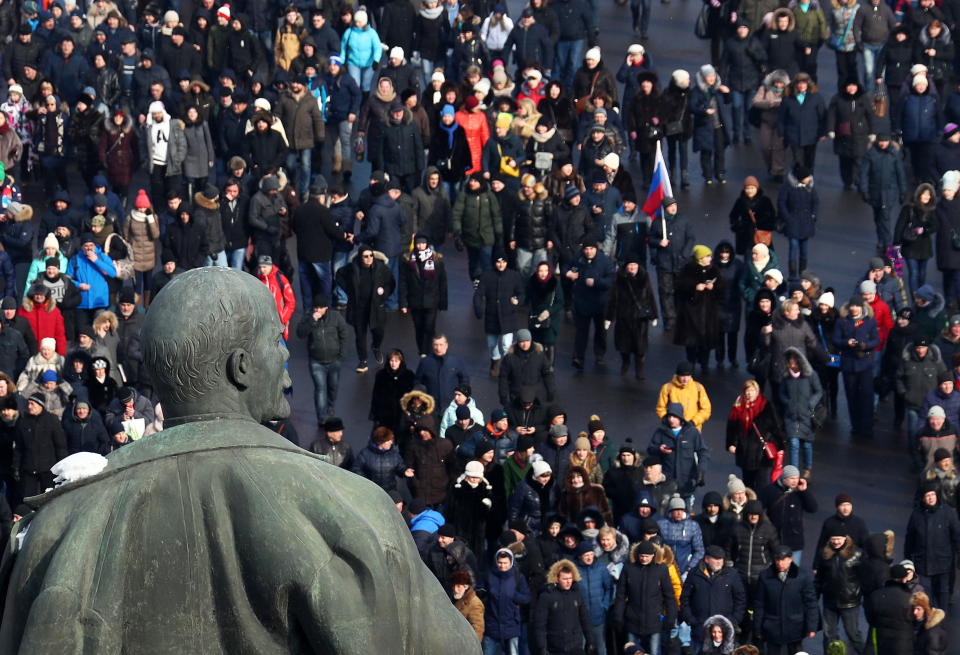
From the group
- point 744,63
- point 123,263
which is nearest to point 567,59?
point 744,63

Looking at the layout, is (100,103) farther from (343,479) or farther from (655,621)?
(343,479)

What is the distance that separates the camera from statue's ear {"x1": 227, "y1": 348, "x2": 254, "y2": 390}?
3.18m

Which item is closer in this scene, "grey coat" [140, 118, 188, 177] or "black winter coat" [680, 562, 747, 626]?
"black winter coat" [680, 562, 747, 626]

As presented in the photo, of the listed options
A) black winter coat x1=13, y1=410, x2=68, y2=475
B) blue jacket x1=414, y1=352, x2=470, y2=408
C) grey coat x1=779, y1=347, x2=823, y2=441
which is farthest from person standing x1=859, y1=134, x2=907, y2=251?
black winter coat x1=13, y1=410, x2=68, y2=475

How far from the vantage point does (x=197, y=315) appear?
10.3ft

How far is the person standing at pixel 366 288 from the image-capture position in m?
21.2

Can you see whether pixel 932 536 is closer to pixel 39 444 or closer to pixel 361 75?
pixel 39 444

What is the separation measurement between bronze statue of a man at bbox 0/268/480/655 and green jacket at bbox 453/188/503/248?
1951 centimetres

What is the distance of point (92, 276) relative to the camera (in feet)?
70.1

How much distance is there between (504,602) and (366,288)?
585cm

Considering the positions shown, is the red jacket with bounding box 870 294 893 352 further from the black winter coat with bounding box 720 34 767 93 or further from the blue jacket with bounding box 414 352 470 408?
the black winter coat with bounding box 720 34 767 93

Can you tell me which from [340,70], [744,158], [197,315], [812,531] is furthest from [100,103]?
[197,315]

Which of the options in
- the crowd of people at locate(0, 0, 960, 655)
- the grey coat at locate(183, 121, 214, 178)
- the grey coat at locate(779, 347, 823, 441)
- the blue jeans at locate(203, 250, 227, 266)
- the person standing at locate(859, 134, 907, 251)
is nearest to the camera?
the crowd of people at locate(0, 0, 960, 655)

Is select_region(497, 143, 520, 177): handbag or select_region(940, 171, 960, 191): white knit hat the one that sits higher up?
select_region(940, 171, 960, 191): white knit hat
